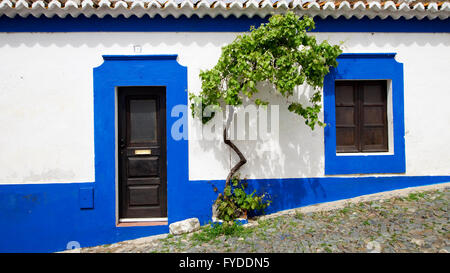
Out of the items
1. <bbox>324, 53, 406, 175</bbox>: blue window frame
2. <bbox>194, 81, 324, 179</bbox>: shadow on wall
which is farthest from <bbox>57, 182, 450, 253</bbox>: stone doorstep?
<bbox>194, 81, 324, 179</bbox>: shadow on wall

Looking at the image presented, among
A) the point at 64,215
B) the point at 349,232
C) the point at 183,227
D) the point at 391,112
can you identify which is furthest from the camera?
the point at 391,112

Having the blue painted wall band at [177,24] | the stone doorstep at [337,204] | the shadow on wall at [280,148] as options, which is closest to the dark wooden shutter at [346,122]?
the shadow on wall at [280,148]

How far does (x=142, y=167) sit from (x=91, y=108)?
1206mm

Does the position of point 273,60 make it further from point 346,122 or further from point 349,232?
point 349,232

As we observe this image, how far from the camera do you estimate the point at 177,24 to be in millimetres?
4332

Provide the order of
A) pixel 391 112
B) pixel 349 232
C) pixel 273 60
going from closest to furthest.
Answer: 1. pixel 349 232
2. pixel 273 60
3. pixel 391 112

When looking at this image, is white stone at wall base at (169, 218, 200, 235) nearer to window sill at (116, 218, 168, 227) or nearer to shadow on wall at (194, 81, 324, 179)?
window sill at (116, 218, 168, 227)

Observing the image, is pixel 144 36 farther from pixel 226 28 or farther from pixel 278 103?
pixel 278 103

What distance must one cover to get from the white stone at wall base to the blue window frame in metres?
2.23

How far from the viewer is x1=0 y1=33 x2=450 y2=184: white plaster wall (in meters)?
4.26

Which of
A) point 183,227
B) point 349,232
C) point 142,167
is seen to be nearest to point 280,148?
point 349,232

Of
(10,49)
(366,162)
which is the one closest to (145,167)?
(10,49)

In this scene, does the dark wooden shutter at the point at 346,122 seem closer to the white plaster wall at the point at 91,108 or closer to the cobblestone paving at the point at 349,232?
the white plaster wall at the point at 91,108

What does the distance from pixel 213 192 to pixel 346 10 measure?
3.45 meters
